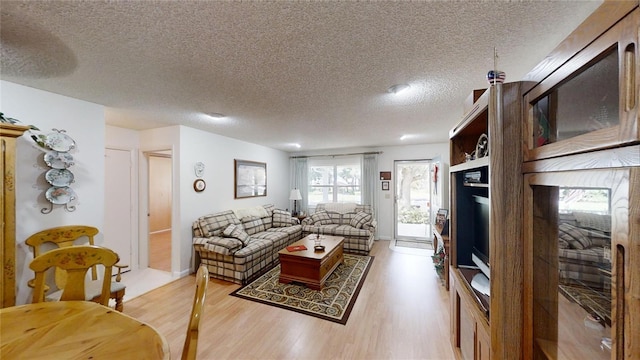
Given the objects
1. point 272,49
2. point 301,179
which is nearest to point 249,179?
point 301,179

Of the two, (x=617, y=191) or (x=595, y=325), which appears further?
(x=595, y=325)

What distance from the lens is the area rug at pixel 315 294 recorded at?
2.45 m

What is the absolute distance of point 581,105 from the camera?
0.71 meters

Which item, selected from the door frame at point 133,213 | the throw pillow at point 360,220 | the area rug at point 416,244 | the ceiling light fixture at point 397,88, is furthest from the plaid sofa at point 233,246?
the ceiling light fixture at point 397,88

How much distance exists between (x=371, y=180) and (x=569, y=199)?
4.71 meters

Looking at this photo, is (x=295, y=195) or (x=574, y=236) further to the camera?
(x=295, y=195)

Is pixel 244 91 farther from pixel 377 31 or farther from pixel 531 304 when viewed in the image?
pixel 531 304

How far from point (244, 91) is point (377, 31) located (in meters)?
1.36

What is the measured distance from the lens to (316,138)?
14.5 ft

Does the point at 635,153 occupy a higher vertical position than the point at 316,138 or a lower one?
lower

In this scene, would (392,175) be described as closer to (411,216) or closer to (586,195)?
(411,216)

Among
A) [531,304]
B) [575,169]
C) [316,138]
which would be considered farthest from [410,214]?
[575,169]

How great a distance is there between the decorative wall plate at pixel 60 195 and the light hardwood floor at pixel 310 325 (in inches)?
52.7

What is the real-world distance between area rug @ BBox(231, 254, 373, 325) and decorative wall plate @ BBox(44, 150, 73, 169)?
227 cm
